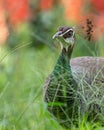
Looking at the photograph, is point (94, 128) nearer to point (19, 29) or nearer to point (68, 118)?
point (68, 118)

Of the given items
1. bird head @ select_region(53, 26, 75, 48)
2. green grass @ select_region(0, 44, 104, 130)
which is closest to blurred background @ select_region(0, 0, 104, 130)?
green grass @ select_region(0, 44, 104, 130)

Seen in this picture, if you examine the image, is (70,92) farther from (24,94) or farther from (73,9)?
(73,9)

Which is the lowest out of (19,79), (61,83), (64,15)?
(64,15)

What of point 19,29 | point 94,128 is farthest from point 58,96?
point 19,29

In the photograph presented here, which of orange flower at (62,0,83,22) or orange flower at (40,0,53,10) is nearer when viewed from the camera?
orange flower at (62,0,83,22)

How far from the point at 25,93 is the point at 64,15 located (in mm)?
5233

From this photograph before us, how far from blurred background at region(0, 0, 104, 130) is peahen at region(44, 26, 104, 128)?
0.12 meters

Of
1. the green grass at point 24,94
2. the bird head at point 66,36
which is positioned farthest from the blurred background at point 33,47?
the bird head at point 66,36

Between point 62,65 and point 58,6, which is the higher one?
point 62,65

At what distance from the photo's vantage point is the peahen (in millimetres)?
5535

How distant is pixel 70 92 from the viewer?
568 cm

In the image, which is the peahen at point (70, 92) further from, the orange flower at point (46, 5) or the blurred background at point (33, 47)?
the orange flower at point (46, 5)

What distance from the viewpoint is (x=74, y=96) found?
567 cm

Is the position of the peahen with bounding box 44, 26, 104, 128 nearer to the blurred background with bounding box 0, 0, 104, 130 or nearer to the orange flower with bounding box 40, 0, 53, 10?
the blurred background with bounding box 0, 0, 104, 130
